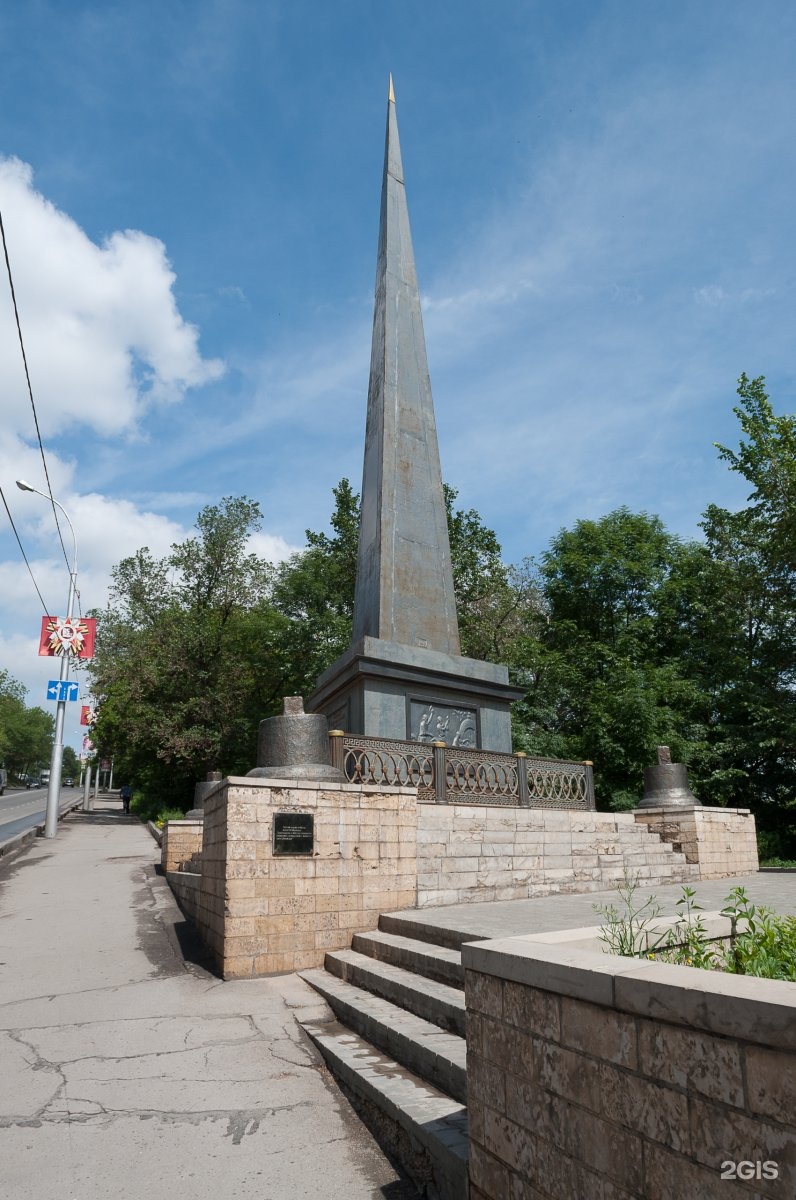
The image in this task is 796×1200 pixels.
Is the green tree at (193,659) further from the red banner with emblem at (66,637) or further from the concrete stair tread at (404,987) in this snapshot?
the concrete stair tread at (404,987)

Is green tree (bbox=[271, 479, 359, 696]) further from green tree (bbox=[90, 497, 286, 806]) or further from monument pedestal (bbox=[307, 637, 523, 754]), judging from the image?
monument pedestal (bbox=[307, 637, 523, 754])

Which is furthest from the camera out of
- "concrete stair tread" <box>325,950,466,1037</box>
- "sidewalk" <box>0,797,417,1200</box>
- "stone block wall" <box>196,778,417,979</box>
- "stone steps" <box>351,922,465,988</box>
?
"stone block wall" <box>196,778,417,979</box>

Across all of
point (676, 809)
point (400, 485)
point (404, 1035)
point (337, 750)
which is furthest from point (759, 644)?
point (404, 1035)

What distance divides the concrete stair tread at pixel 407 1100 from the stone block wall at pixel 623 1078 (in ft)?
0.91

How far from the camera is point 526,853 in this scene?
942 cm

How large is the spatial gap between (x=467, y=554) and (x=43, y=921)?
2092 centimetres

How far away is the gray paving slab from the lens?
5.88m

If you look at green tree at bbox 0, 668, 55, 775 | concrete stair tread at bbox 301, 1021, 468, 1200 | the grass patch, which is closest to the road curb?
concrete stair tread at bbox 301, 1021, 468, 1200

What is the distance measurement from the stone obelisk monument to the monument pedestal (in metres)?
0.02

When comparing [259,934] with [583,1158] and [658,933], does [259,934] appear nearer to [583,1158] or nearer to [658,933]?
[658,933]

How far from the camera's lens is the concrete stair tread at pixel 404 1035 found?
156 inches

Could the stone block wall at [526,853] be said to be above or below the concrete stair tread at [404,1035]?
above

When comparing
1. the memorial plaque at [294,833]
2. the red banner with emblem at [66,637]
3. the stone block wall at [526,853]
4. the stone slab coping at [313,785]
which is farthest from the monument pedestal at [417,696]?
the red banner with emblem at [66,637]

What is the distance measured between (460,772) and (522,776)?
96cm
